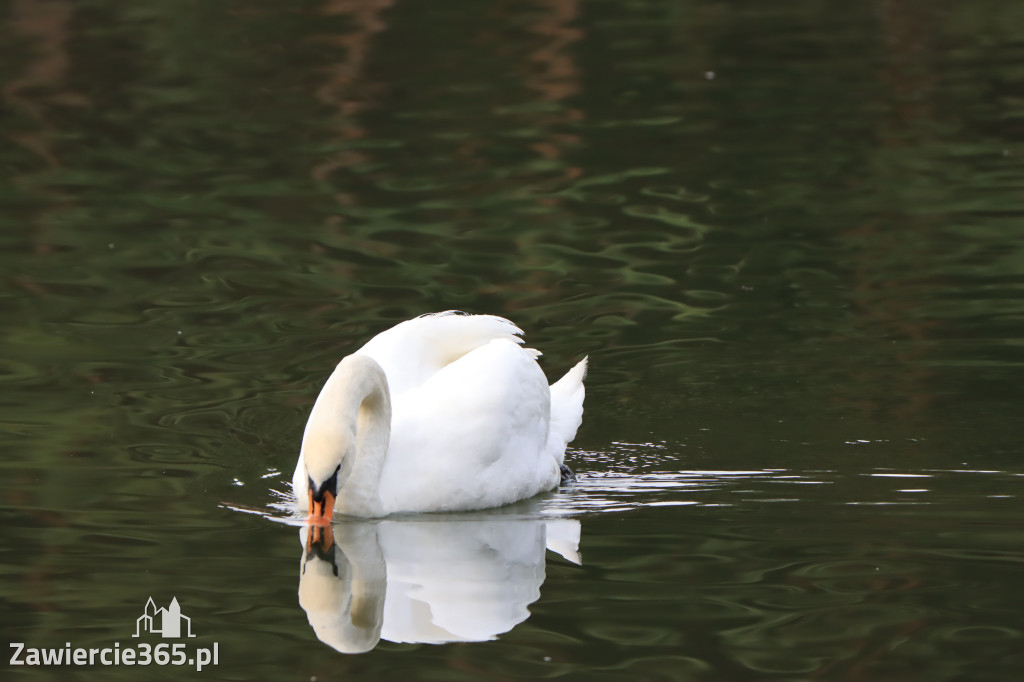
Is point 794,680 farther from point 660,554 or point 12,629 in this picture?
point 12,629

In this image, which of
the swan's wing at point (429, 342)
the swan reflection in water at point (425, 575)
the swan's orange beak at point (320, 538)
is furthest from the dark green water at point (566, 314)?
the swan's wing at point (429, 342)

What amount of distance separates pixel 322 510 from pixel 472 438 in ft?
2.79

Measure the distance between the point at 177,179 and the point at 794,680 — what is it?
32.3 ft

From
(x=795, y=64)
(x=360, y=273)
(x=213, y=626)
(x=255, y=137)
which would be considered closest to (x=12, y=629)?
(x=213, y=626)

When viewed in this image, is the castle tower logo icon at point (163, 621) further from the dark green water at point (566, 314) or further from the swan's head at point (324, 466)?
the swan's head at point (324, 466)

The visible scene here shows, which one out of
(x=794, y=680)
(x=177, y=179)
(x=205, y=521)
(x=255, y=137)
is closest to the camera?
(x=794, y=680)

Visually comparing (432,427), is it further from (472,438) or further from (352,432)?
(352,432)

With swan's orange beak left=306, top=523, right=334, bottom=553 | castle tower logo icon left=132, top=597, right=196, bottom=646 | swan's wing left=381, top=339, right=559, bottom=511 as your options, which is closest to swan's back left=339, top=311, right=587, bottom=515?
swan's wing left=381, top=339, right=559, bottom=511

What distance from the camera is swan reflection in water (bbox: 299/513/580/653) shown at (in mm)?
6195

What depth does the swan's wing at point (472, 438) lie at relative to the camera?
24.7ft

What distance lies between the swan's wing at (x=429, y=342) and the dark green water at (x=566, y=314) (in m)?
0.75

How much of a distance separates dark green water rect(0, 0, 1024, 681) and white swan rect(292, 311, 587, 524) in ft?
0.55

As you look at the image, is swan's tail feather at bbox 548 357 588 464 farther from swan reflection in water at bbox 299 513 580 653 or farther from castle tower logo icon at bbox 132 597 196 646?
castle tower logo icon at bbox 132 597 196 646

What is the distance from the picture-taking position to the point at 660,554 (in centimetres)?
691
